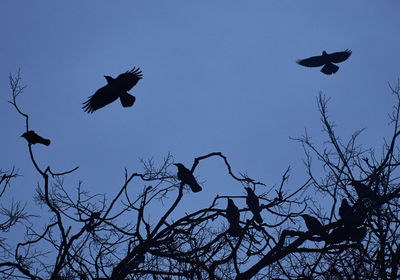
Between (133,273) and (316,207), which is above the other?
(316,207)

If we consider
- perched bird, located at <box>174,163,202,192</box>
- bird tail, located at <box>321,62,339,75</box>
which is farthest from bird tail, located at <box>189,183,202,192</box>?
bird tail, located at <box>321,62,339,75</box>

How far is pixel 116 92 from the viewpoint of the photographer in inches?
306

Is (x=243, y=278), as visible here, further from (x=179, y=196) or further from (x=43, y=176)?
(x=43, y=176)

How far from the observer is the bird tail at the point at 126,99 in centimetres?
780

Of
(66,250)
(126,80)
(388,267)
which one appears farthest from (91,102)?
(388,267)

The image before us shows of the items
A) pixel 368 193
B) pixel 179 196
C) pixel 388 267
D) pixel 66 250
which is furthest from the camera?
pixel 179 196

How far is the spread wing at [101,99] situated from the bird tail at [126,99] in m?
0.11

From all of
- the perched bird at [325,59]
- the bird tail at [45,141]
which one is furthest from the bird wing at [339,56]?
the bird tail at [45,141]

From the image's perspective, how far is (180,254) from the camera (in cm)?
484

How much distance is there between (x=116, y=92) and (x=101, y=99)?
1.04 feet

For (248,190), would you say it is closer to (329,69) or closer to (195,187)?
(195,187)

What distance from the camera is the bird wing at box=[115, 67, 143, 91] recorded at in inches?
305

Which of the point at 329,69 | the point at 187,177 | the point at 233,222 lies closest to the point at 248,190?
the point at 233,222

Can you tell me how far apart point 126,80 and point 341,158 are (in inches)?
170
